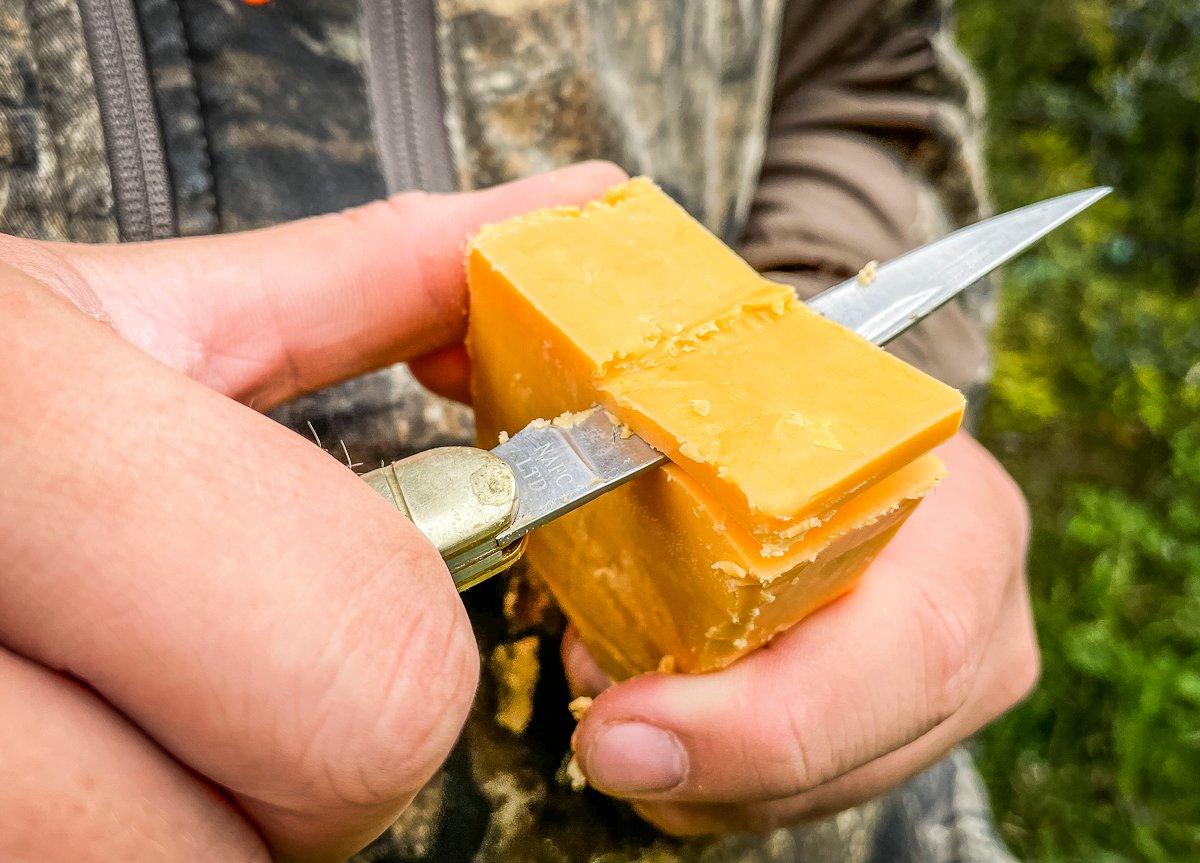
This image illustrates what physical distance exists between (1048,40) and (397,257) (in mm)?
3740

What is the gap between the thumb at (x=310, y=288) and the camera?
0.84m

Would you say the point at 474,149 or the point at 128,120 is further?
the point at 474,149

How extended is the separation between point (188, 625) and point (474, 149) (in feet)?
2.83

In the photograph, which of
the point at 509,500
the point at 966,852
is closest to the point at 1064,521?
the point at 966,852

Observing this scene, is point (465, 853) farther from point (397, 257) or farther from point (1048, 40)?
point (1048, 40)

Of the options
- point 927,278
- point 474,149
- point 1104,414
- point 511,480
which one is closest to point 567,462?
point 511,480

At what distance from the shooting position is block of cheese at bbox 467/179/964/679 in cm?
71

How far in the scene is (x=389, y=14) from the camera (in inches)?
41.3

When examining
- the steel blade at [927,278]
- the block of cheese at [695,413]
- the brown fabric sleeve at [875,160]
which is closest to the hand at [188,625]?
the block of cheese at [695,413]

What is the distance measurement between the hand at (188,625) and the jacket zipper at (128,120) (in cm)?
45

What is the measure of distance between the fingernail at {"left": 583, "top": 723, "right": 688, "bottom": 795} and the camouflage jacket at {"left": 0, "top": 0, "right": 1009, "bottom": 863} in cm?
17

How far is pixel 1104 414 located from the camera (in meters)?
2.80

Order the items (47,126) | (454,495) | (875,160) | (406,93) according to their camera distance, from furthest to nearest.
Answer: (875,160), (406,93), (47,126), (454,495)

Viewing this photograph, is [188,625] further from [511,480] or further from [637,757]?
[637,757]
